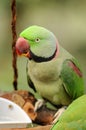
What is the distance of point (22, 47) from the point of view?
1804mm

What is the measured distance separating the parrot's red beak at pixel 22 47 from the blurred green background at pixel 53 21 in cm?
121

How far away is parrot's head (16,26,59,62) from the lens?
1.79 metres

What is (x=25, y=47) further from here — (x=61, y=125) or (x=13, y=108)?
(x=61, y=125)

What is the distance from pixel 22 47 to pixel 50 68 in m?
0.14

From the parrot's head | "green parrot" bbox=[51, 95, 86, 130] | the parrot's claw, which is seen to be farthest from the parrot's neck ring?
"green parrot" bbox=[51, 95, 86, 130]

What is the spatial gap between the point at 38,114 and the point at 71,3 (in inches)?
62.8

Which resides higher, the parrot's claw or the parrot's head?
the parrot's head

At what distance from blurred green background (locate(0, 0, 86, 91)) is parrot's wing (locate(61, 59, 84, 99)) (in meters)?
1.16

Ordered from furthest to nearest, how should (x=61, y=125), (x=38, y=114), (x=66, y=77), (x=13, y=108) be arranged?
(x=66, y=77) < (x=38, y=114) < (x=13, y=108) < (x=61, y=125)

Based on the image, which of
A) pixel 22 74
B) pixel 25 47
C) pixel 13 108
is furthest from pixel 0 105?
pixel 22 74

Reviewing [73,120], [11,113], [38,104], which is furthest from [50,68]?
[73,120]

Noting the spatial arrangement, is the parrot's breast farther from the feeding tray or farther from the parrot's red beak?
the feeding tray

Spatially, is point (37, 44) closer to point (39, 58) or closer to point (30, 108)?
point (39, 58)

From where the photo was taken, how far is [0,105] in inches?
64.7
